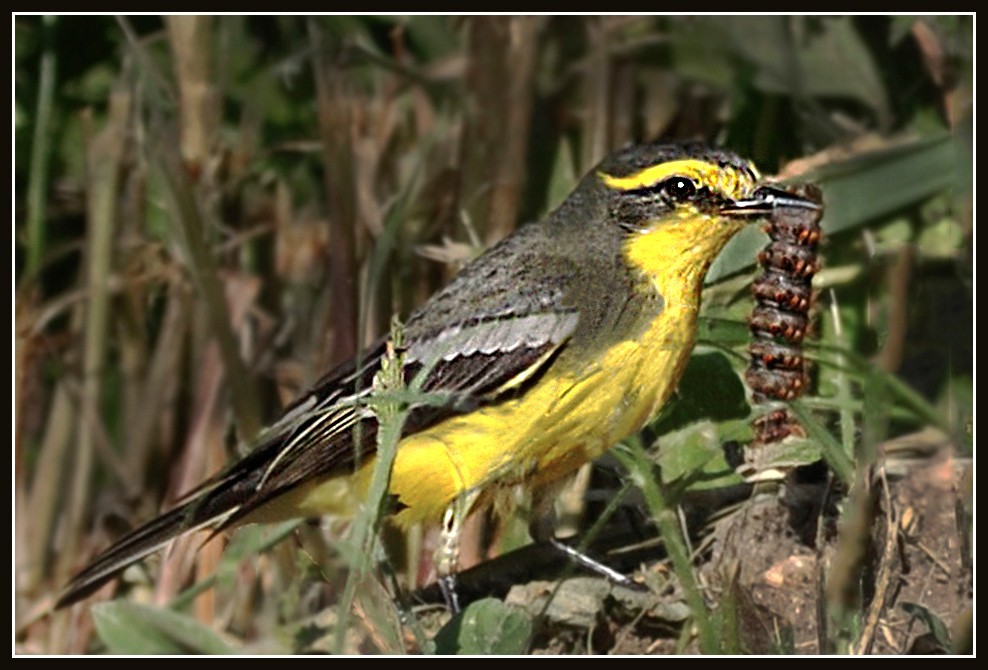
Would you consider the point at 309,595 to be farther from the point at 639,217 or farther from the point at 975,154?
the point at 975,154

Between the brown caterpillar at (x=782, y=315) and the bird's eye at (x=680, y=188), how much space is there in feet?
0.76

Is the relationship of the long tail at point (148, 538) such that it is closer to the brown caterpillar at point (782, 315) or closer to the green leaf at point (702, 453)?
the green leaf at point (702, 453)

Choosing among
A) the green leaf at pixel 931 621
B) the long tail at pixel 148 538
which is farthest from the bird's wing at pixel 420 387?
the green leaf at pixel 931 621

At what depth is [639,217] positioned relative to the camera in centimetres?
416

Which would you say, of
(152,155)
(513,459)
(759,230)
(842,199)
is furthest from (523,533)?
(152,155)

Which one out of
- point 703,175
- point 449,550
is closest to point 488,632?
point 449,550

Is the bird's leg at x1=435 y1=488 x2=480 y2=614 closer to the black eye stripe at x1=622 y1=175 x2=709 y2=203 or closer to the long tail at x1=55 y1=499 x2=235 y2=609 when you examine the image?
the long tail at x1=55 y1=499 x2=235 y2=609

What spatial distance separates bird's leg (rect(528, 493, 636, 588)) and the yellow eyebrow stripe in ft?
2.98

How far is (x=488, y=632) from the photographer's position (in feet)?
12.2

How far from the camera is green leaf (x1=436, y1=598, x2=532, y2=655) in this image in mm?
3713

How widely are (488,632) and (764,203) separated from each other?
128 cm

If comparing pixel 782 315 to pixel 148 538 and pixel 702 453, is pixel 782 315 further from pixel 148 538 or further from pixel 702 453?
pixel 148 538

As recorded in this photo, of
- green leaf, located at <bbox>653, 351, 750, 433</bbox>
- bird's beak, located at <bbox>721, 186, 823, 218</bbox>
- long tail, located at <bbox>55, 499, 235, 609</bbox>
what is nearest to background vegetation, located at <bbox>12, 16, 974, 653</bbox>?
green leaf, located at <bbox>653, 351, 750, 433</bbox>

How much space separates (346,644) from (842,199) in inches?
86.1
